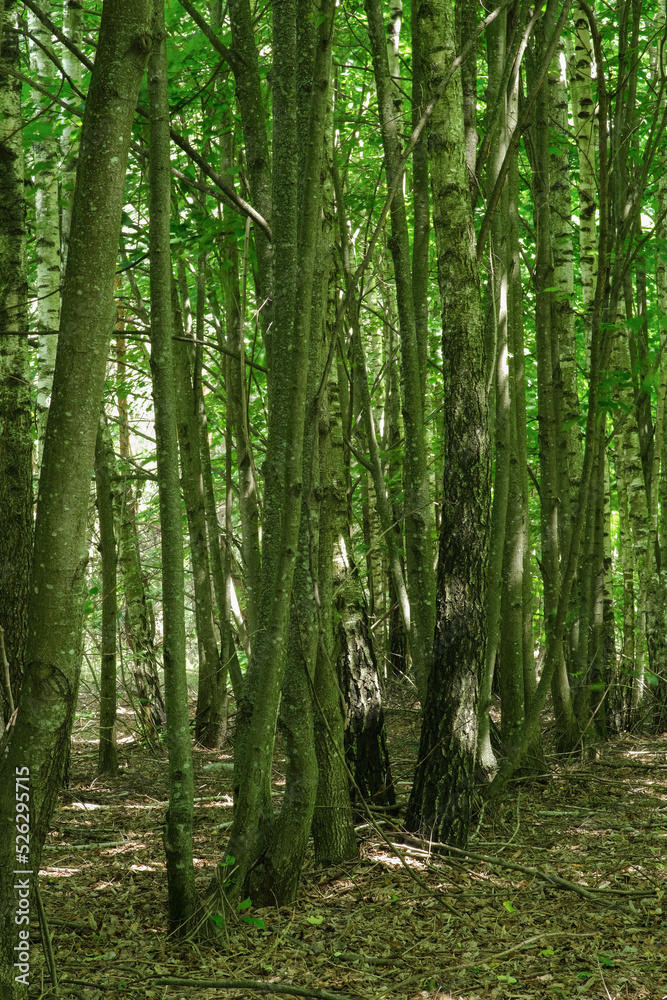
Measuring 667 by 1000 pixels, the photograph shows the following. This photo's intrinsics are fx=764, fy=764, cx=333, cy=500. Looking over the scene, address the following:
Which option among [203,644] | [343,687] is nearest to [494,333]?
[343,687]

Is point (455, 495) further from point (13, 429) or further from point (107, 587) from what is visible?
point (107, 587)

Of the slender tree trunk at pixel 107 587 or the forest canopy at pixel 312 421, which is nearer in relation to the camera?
the forest canopy at pixel 312 421

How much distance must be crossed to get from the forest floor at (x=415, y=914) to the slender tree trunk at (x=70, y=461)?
92 centimetres

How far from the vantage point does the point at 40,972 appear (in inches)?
102

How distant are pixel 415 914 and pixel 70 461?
2.59m

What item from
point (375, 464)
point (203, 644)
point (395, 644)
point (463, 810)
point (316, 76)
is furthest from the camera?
point (395, 644)

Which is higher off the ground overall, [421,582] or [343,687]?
[421,582]

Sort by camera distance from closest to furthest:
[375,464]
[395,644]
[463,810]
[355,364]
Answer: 1. [463,810]
2. [375,464]
3. [355,364]
4. [395,644]

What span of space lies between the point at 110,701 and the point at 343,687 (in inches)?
91.8

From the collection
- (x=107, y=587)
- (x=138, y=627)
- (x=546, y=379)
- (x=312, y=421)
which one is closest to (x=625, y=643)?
(x=546, y=379)

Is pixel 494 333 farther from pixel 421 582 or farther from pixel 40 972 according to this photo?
pixel 40 972

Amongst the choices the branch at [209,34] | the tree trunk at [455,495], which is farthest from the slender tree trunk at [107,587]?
the branch at [209,34]

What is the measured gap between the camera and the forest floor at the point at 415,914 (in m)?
2.81

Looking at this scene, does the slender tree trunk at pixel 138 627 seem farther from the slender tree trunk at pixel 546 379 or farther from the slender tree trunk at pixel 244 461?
the slender tree trunk at pixel 546 379
